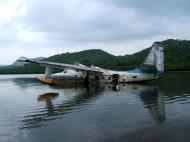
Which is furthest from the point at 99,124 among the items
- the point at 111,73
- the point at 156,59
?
the point at 111,73

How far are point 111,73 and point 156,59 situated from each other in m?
6.13

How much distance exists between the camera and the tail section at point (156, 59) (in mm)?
36250

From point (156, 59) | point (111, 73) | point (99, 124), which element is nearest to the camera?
point (99, 124)

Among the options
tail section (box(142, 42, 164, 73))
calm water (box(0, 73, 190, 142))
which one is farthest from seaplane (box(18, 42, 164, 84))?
calm water (box(0, 73, 190, 142))

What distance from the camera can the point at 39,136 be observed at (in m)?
10.4

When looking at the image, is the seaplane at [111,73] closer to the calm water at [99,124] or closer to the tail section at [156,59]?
the tail section at [156,59]

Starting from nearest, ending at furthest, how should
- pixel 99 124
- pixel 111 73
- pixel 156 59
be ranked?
1. pixel 99 124
2. pixel 156 59
3. pixel 111 73

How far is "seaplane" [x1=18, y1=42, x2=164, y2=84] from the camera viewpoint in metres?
36.4

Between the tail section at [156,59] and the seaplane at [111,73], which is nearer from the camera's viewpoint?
the tail section at [156,59]

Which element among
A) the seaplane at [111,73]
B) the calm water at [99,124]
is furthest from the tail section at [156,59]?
the calm water at [99,124]

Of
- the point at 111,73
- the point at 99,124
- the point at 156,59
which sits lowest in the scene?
the point at 99,124

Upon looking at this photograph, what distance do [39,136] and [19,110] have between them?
713 centimetres

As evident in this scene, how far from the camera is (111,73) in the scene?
128 feet

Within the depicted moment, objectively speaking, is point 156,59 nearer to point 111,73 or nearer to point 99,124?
point 111,73
